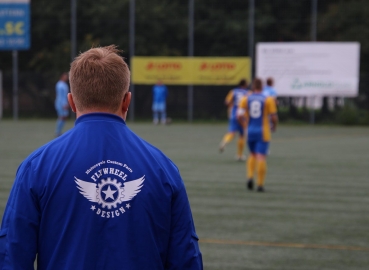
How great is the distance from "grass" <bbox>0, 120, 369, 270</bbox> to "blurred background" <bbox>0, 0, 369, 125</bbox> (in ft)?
43.6

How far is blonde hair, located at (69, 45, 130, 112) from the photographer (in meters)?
2.63

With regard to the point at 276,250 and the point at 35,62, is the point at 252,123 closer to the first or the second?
the point at 276,250

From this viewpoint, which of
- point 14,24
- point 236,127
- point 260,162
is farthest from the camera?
point 14,24

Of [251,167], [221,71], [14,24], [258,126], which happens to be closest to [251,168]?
[251,167]

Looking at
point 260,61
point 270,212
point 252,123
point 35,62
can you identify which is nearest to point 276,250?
point 270,212

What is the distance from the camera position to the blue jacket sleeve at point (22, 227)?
2.54 meters

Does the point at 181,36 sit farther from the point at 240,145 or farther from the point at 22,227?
the point at 22,227

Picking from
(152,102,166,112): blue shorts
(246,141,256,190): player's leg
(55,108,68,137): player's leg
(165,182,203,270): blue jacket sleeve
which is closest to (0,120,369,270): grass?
(246,141,256,190): player's leg

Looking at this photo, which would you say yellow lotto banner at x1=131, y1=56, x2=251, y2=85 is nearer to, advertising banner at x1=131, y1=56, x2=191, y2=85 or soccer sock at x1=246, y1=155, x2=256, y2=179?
advertising banner at x1=131, y1=56, x2=191, y2=85

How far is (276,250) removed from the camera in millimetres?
7504

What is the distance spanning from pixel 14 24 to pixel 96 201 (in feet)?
107

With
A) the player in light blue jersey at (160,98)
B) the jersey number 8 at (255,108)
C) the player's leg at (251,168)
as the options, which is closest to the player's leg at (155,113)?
the player in light blue jersey at (160,98)

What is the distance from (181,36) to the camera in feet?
118

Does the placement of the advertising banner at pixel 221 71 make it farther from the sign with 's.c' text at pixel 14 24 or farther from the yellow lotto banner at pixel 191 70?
the sign with 's.c' text at pixel 14 24
